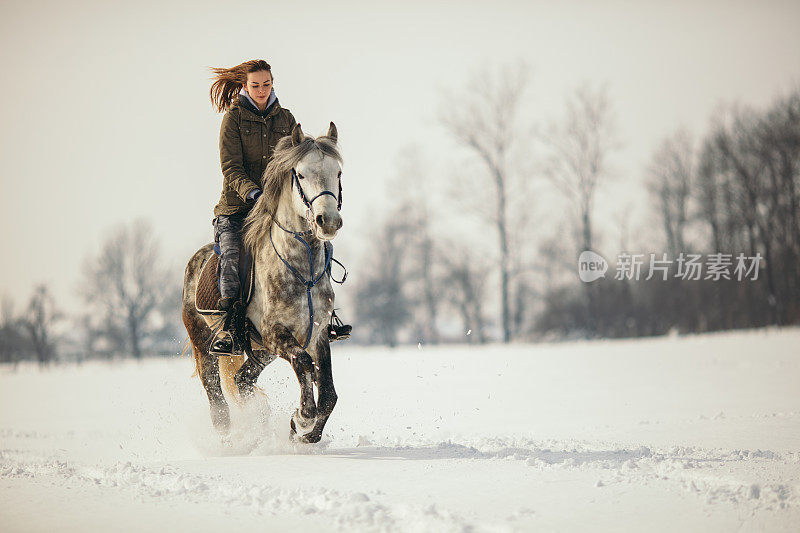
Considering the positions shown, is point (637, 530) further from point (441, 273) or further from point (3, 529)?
point (441, 273)

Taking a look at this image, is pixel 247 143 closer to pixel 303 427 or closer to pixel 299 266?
pixel 299 266

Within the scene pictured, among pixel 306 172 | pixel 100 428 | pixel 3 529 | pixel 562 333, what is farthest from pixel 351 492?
pixel 562 333

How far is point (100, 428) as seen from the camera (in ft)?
39.4

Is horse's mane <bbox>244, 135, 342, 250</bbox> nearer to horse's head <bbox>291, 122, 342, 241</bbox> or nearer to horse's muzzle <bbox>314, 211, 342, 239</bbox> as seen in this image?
horse's head <bbox>291, 122, 342, 241</bbox>

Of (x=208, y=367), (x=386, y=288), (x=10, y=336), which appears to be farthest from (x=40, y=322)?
(x=208, y=367)

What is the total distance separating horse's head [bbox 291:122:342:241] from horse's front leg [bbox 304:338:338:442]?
1210 millimetres

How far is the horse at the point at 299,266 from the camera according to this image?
19.5ft

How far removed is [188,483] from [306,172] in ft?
8.14

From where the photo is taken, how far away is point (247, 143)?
277 inches

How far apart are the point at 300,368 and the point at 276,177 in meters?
1.65

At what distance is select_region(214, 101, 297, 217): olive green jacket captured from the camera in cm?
695

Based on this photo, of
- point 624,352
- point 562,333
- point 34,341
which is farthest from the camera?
point 34,341

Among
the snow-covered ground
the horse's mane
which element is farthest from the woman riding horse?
the snow-covered ground

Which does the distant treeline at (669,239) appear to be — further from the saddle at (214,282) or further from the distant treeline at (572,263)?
the saddle at (214,282)
